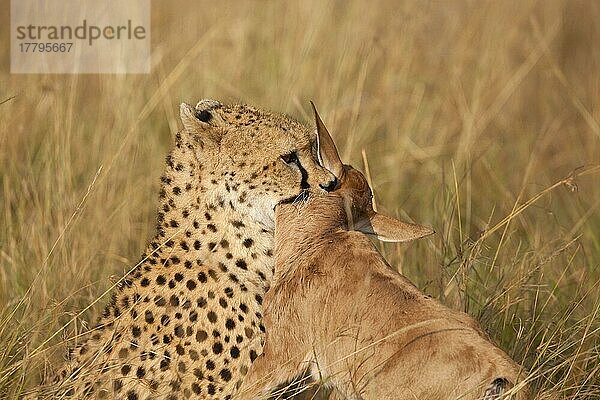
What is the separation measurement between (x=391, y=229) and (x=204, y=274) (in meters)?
0.67

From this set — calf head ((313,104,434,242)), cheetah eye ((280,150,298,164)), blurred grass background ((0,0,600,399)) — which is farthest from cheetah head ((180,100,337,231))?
blurred grass background ((0,0,600,399))

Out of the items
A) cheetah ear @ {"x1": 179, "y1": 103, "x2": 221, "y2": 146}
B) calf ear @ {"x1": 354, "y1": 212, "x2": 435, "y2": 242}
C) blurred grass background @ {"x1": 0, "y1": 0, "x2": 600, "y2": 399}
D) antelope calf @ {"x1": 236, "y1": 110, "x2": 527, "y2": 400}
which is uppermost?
cheetah ear @ {"x1": 179, "y1": 103, "x2": 221, "y2": 146}

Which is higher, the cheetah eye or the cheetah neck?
the cheetah eye

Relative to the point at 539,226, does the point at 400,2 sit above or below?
above

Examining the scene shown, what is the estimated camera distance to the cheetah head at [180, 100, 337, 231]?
374 cm

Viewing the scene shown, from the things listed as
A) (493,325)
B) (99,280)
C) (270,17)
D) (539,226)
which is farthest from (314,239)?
(270,17)

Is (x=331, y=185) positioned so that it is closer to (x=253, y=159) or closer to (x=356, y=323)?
(x=253, y=159)

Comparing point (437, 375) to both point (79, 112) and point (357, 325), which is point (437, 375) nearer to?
point (357, 325)

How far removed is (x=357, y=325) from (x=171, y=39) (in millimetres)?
4238

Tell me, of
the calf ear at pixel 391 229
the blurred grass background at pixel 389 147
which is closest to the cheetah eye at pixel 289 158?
the calf ear at pixel 391 229

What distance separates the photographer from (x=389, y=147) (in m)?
6.23

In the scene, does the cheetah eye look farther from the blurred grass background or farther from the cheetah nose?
the blurred grass background

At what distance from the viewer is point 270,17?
7.04 metres

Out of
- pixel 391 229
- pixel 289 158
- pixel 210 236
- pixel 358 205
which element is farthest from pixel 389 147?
pixel 391 229
